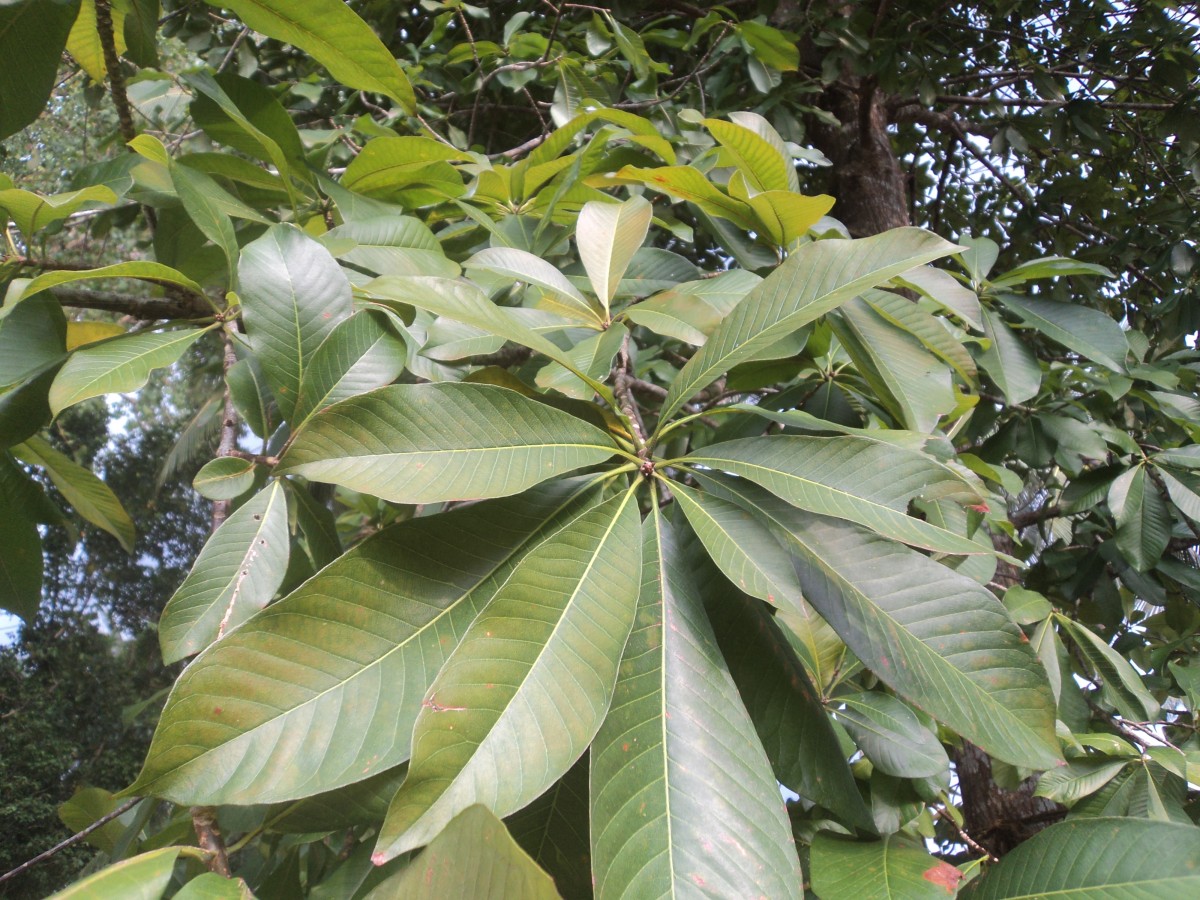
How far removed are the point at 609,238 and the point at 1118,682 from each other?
0.87 metres

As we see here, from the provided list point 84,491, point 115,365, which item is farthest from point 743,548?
point 84,491

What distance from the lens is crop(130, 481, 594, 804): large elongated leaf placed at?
31 centimetres

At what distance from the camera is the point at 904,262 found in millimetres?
454

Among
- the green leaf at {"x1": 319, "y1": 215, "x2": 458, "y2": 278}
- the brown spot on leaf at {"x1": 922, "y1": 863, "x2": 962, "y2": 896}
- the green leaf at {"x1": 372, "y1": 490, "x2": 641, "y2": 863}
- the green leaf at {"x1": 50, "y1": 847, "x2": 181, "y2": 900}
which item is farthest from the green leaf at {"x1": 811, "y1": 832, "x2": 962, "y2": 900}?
the green leaf at {"x1": 319, "y1": 215, "x2": 458, "y2": 278}

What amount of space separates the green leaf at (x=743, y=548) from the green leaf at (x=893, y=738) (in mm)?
187

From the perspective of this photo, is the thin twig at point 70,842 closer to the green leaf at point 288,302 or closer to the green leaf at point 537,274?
the green leaf at point 288,302

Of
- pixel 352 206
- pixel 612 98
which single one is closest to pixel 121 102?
pixel 352 206

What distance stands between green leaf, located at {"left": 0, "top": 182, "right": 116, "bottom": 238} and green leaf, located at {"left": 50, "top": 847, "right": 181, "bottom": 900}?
43cm

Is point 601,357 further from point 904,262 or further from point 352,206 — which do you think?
point 352,206

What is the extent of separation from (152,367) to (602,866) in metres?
0.43

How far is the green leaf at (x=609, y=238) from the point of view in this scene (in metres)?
0.59

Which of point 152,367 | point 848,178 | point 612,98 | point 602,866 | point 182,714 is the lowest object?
point 602,866

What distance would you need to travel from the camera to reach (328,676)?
34 cm

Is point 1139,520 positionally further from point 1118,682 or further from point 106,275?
point 106,275
